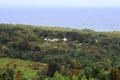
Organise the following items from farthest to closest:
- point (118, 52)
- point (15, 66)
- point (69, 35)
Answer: point (69, 35) → point (118, 52) → point (15, 66)

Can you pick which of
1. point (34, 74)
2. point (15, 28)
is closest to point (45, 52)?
point (34, 74)

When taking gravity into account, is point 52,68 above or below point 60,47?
below

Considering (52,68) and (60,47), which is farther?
(60,47)

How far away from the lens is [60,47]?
5078 centimetres

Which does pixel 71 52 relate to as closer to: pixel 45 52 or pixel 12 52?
pixel 45 52

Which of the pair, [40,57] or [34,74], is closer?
[34,74]

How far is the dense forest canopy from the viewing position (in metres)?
43.8

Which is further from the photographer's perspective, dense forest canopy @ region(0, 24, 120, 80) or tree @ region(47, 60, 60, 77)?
dense forest canopy @ region(0, 24, 120, 80)

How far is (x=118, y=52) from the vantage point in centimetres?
4981

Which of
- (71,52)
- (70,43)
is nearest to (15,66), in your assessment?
(71,52)

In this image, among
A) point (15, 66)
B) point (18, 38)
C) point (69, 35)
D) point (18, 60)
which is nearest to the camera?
point (15, 66)

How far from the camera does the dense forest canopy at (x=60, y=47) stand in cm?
4384

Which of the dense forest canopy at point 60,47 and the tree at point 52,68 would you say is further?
the dense forest canopy at point 60,47

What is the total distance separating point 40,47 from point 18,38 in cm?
398
